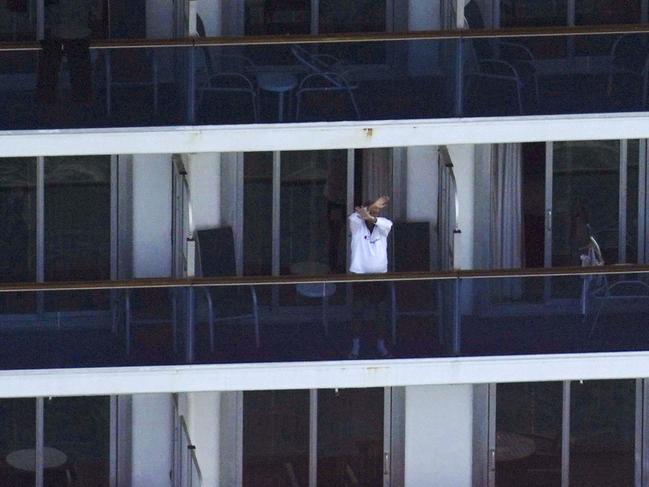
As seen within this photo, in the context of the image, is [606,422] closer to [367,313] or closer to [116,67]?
[367,313]

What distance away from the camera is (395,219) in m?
28.6

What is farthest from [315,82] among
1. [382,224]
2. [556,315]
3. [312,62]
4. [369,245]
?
[556,315]

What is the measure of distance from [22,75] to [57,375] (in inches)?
100

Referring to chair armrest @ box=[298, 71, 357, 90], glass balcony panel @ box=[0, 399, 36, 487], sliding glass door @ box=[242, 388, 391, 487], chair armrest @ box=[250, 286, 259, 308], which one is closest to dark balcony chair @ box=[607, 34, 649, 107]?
chair armrest @ box=[298, 71, 357, 90]

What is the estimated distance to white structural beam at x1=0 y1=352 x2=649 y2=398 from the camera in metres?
27.2

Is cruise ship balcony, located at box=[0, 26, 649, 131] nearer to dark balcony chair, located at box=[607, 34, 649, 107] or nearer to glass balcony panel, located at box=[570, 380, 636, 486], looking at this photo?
dark balcony chair, located at box=[607, 34, 649, 107]

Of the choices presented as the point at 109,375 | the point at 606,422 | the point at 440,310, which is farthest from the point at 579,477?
the point at 109,375

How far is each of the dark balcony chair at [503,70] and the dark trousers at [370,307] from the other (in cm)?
184

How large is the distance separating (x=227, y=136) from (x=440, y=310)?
233 cm

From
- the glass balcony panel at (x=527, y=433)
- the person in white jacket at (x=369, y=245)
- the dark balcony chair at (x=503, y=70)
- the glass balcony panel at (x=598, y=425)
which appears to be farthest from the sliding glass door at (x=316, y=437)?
the dark balcony chair at (x=503, y=70)

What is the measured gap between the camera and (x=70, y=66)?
27.0 m

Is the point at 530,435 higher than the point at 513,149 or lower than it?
lower

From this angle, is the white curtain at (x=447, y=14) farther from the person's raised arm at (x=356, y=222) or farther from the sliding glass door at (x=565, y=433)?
the sliding glass door at (x=565, y=433)

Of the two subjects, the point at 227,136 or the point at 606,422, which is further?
the point at 606,422
